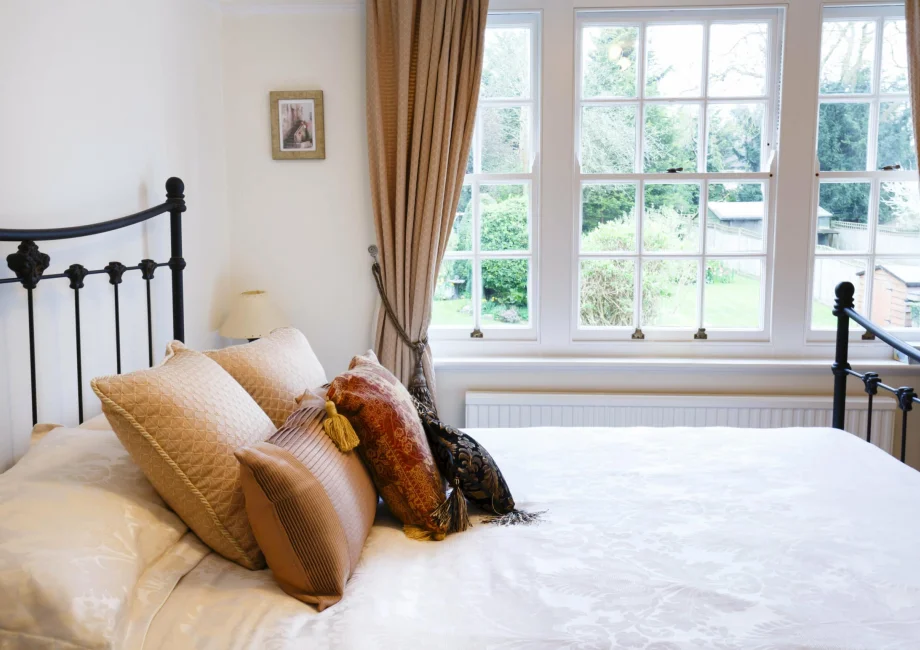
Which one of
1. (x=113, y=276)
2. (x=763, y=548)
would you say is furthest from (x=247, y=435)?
(x=763, y=548)

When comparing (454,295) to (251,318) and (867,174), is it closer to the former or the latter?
(251,318)

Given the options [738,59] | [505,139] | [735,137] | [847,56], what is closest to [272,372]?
[505,139]

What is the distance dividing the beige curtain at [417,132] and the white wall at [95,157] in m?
0.72

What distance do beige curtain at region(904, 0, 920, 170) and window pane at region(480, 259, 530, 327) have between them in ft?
5.67

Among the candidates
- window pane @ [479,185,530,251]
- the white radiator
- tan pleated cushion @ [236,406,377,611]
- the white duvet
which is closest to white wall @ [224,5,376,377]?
window pane @ [479,185,530,251]

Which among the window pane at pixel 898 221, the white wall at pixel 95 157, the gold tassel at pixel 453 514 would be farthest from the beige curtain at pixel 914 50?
the white wall at pixel 95 157

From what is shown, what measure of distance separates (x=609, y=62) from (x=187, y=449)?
262 centimetres

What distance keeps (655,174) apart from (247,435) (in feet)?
7.75

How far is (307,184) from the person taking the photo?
339 cm

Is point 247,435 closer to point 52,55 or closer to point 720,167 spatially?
point 52,55

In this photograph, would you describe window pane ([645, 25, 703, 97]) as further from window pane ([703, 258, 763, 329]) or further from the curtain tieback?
the curtain tieback

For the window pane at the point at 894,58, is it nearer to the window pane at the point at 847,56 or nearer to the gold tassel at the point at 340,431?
the window pane at the point at 847,56

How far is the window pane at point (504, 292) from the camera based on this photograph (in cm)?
348

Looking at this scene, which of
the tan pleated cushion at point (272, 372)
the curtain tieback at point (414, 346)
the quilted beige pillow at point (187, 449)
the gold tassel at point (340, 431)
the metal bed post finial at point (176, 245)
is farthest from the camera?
the curtain tieback at point (414, 346)
